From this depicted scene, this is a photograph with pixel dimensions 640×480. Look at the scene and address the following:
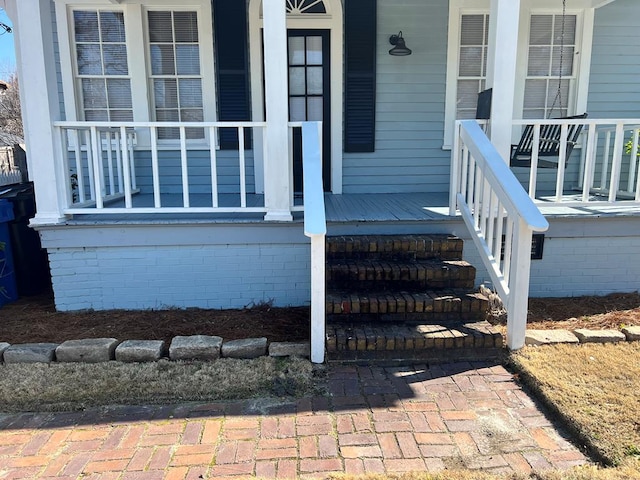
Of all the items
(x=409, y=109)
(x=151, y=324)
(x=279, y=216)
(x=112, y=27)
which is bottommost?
(x=151, y=324)

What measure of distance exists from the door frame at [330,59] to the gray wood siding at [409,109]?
445mm

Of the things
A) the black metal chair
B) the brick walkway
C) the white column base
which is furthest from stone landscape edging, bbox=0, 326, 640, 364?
the black metal chair

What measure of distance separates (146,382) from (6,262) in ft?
8.40

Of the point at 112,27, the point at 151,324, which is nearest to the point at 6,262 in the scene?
the point at 151,324

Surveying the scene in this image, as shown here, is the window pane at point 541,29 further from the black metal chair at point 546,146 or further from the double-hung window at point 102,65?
the double-hung window at point 102,65

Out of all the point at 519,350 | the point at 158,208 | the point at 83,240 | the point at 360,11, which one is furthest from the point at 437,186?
the point at 83,240

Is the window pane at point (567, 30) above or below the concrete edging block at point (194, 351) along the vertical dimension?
above

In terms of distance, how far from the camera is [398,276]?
11.6ft

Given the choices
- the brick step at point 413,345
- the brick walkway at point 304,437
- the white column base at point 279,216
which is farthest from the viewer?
the white column base at point 279,216

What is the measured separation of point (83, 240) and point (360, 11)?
3744mm

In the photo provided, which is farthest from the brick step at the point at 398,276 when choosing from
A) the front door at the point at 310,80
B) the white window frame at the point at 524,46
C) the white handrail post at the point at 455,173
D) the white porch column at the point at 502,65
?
the white window frame at the point at 524,46

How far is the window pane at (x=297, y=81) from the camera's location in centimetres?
546

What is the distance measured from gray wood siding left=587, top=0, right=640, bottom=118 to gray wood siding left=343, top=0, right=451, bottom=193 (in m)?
1.84

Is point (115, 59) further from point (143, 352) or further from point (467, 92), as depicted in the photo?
point (467, 92)
